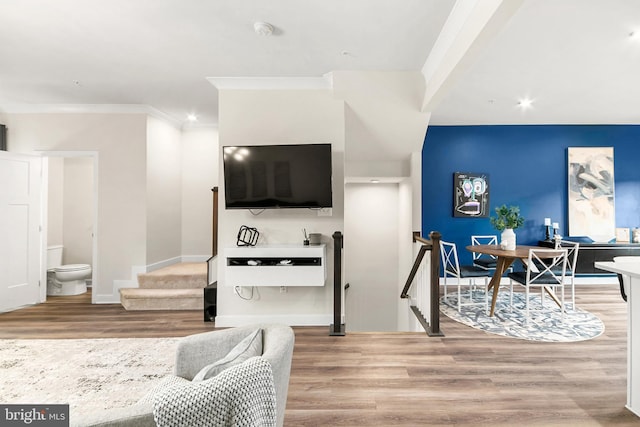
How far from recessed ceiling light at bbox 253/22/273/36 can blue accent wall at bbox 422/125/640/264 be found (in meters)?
3.98

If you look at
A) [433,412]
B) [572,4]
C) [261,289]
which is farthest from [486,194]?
[433,412]

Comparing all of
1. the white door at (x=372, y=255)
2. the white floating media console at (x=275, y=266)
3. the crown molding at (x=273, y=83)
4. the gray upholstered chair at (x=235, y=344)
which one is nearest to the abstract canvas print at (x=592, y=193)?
the white door at (x=372, y=255)

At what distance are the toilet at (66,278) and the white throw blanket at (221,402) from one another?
5291 mm

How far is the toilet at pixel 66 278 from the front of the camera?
17.3 ft

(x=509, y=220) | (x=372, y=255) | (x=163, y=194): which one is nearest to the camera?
(x=509, y=220)

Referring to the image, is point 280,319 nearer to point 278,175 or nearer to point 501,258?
point 278,175

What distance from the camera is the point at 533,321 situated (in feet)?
13.4

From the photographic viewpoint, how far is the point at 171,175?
224 inches

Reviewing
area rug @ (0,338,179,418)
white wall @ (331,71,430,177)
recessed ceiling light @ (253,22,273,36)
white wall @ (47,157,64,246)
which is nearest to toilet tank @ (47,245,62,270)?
white wall @ (47,157,64,246)

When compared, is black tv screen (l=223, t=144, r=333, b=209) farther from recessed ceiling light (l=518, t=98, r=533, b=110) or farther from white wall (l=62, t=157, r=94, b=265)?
white wall (l=62, t=157, r=94, b=265)

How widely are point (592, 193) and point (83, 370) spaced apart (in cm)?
743

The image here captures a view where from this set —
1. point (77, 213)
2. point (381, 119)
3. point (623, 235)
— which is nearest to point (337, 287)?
point (381, 119)

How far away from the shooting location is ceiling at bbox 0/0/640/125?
2.62 metres

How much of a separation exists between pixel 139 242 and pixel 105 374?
2455 mm
